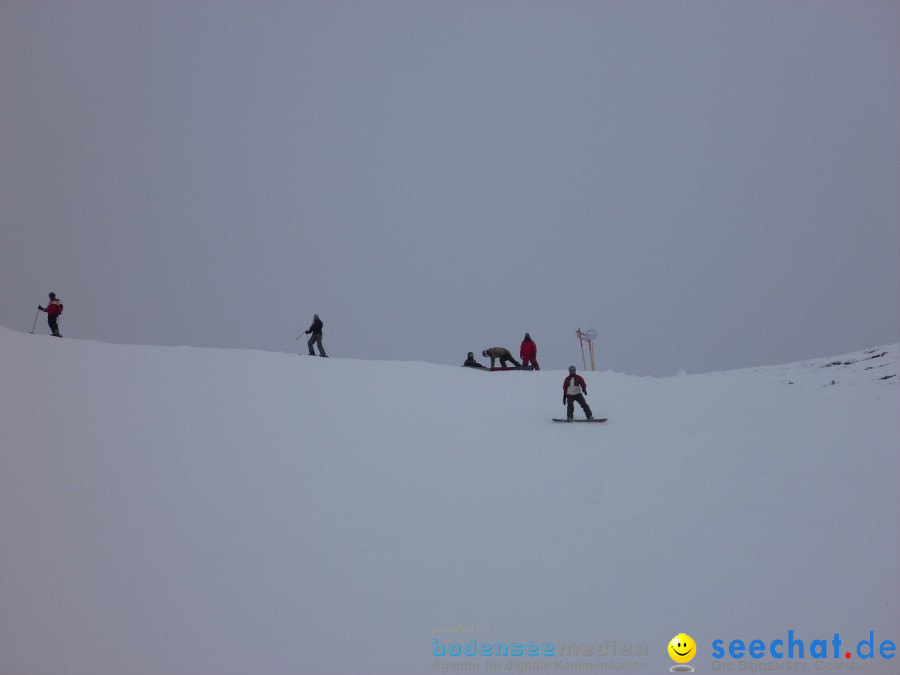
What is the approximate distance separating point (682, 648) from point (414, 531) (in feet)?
12.1

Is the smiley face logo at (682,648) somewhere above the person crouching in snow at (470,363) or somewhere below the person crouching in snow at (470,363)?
below

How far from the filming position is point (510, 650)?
7.21m

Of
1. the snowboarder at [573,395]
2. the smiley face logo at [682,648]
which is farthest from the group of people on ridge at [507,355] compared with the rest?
the smiley face logo at [682,648]

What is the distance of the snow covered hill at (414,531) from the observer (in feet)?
23.8

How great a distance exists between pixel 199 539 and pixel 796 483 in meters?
8.89

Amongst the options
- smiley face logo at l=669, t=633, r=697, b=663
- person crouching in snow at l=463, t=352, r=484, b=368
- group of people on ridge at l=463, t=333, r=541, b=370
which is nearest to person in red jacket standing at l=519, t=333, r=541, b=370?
group of people on ridge at l=463, t=333, r=541, b=370

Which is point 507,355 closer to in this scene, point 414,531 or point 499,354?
point 499,354

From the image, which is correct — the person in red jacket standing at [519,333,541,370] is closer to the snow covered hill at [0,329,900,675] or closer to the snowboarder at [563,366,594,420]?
the snowboarder at [563,366,594,420]

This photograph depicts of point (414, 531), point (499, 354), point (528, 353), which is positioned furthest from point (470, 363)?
point (414, 531)

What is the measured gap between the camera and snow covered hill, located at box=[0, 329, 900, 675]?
7.25 meters

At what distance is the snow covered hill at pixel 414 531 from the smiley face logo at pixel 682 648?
3.4 inches

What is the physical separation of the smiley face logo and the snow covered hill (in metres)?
0.09
